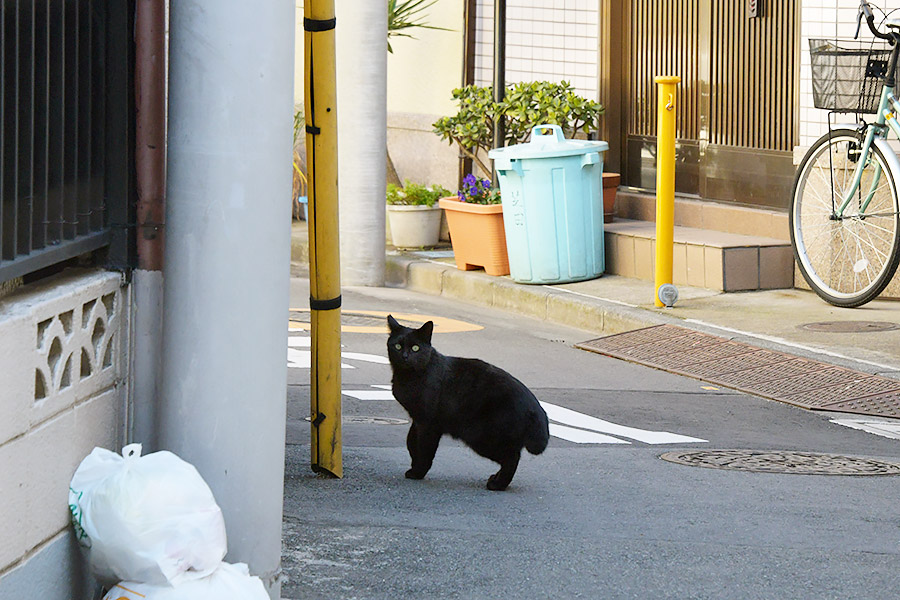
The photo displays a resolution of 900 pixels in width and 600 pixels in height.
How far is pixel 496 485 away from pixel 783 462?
1.51 meters

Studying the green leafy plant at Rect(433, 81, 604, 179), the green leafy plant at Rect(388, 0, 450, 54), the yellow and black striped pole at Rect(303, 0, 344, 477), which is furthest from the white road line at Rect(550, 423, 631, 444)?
the green leafy plant at Rect(388, 0, 450, 54)

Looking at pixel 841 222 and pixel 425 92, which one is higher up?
pixel 425 92

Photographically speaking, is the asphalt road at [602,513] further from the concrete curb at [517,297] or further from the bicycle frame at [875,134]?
the bicycle frame at [875,134]

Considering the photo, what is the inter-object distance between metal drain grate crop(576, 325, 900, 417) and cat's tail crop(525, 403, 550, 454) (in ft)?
8.45

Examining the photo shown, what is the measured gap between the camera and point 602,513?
177 inches

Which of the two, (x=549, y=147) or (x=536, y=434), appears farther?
(x=549, y=147)

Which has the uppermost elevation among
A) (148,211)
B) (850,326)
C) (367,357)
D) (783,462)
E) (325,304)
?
(148,211)

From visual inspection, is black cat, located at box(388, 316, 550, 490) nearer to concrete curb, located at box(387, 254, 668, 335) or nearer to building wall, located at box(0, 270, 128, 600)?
building wall, located at box(0, 270, 128, 600)

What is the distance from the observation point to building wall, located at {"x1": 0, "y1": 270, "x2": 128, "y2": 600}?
8.60 ft

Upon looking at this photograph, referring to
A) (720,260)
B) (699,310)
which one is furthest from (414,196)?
(699,310)

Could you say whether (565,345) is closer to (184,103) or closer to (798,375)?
(798,375)

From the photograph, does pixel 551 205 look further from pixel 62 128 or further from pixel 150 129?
pixel 62 128

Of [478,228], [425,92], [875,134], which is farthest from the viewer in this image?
[425,92]

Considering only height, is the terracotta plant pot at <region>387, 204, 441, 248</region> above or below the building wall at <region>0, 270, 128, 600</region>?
above
